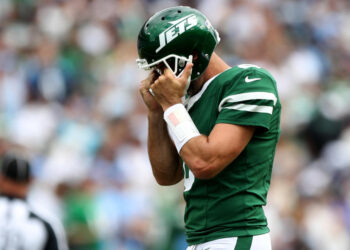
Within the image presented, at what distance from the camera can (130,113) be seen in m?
10.4

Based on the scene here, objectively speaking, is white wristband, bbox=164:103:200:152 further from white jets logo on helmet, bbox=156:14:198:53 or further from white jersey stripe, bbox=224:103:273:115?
white jets logo on helmet, bbox=156:14:198:53

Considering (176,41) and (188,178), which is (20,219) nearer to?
(188,178)

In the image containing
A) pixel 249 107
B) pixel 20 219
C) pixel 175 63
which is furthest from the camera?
pixel 20 219

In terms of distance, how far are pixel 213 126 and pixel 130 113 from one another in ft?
20.9

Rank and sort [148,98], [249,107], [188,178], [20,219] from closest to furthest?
[249,107]
[188,178]
[148,98]
[20,219]

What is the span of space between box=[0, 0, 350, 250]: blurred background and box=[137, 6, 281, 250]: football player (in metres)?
3.82

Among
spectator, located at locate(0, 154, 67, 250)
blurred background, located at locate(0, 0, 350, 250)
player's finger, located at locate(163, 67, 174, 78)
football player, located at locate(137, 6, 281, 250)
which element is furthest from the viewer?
blurred background, located at locate(0, 0, 350, 250)

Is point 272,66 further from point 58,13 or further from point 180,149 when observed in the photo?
point 180,149

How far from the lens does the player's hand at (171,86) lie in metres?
4.04

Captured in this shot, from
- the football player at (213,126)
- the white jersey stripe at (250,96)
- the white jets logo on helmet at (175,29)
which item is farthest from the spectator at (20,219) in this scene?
the white jersey stripe at (250,96)

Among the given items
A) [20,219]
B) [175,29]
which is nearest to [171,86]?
[175,29]

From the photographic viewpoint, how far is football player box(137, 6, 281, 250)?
3936 mm

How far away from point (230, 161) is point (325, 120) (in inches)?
303

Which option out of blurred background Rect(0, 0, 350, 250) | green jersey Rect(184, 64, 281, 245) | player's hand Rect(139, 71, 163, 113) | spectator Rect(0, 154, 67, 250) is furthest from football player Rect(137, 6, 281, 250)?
blurred background Rect(0, 0, 350, 250)
